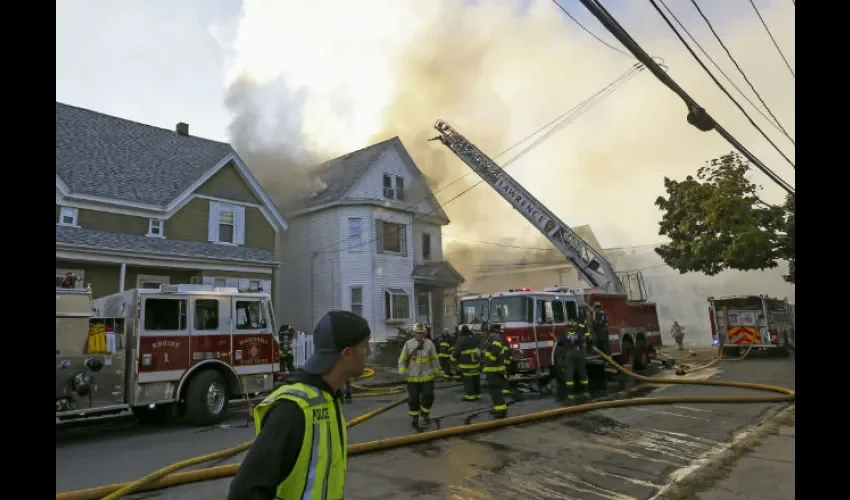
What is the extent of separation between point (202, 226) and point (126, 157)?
345cm

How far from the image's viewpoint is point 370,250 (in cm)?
2359

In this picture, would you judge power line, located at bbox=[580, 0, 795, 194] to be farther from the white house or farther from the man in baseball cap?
the white house

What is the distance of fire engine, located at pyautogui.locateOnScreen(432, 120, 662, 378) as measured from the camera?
42.5 ft

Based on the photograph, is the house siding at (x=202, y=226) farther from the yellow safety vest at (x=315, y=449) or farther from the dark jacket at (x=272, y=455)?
the dark jacket at (x=272, y=455)

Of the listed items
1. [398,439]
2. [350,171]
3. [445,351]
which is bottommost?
[398,439]

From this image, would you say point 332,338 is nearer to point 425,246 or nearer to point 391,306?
point 391,306

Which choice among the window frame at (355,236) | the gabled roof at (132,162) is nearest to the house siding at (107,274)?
the gabled roof at (132,162)

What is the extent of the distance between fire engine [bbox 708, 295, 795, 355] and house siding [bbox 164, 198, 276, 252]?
670 inches

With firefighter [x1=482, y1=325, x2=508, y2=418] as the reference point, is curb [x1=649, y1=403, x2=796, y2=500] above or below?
below

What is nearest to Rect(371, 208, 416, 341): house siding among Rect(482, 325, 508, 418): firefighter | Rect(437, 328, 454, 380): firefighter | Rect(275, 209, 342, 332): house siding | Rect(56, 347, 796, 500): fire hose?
Rect(275, 209, 342, 332): house siding

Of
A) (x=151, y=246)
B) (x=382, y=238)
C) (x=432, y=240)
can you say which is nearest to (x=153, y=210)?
(x=151, y=246)
